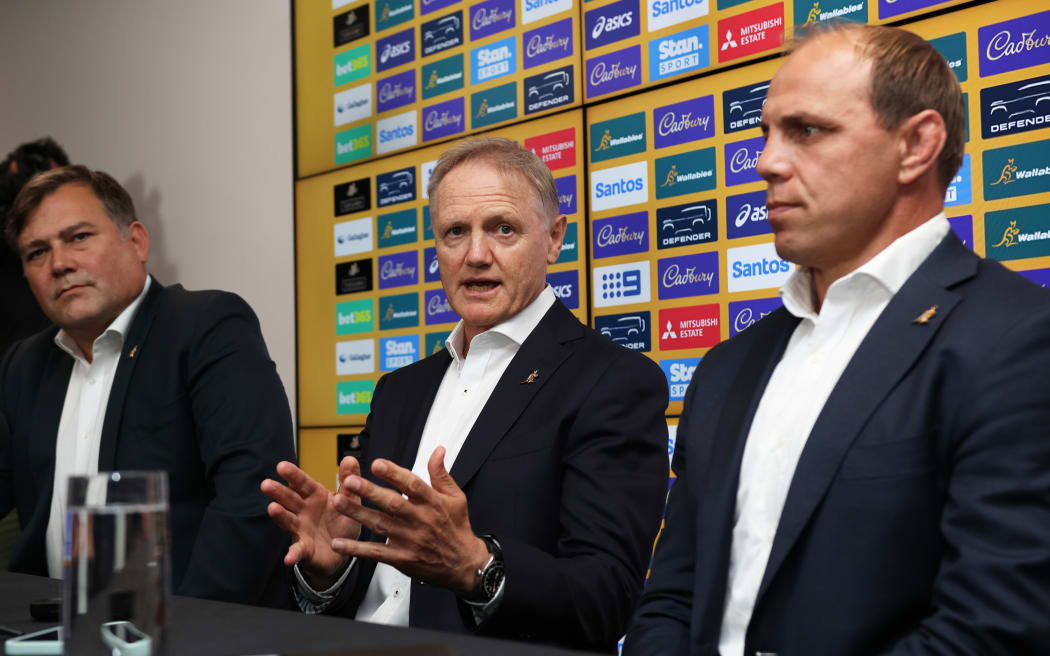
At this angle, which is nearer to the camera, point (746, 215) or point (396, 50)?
point (746, 215)

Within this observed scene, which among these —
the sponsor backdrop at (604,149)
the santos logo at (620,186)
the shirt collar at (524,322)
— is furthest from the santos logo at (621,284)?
the shirt collar at (524,322)

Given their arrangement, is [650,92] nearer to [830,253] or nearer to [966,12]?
[966,12]

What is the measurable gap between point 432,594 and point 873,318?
0.87m

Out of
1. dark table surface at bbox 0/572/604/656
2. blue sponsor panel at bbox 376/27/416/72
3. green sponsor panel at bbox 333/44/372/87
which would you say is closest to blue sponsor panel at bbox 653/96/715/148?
blue sponsor panel at bbox 376/27/416/72

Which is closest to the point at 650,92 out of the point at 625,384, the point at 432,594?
the point at 625,384

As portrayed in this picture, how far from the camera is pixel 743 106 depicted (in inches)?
99.3

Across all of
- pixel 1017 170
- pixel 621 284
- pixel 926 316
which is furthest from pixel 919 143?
pixel 621 284

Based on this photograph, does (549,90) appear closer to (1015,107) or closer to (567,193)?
(567,193)

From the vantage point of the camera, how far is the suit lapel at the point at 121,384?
7.90 feet

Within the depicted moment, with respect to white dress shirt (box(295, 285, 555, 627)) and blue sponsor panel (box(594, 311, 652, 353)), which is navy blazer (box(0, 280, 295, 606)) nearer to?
white dress shirt (box(295, 285, 555, 627))

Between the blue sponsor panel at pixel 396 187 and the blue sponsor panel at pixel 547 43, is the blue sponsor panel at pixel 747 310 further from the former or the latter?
the blue sponsor panel at pixel 396 187

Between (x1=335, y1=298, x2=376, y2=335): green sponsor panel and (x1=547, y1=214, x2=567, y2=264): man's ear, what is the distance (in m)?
1.46

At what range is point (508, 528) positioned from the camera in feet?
5.80

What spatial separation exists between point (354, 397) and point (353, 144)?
0.91 meters
